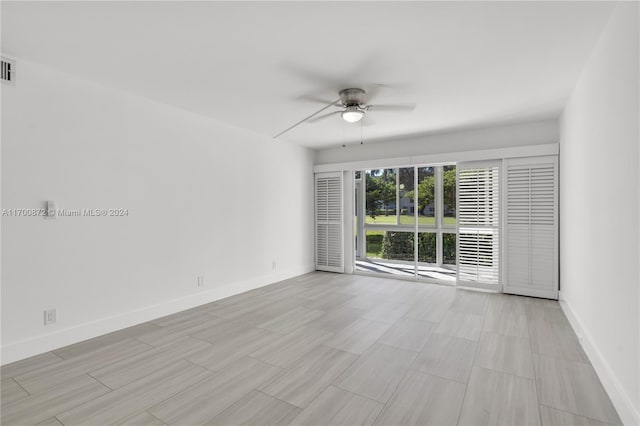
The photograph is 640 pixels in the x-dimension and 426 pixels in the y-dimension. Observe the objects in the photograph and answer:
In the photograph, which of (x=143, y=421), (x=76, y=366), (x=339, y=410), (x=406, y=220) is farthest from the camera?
(x=406, y=220)

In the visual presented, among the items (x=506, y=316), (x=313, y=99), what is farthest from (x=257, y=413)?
(x=506, y=316)

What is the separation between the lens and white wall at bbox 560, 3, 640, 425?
1832 mm

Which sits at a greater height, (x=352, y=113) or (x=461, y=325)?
(x=352, y=113)

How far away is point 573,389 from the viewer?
7.52 feet

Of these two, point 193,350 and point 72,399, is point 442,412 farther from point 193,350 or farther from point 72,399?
point 72,399

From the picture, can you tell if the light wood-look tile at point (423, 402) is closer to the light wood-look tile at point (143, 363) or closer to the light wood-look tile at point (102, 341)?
the light wood-look tile at point (143, 363)

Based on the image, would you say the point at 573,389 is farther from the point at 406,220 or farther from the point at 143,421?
the point at 406,220

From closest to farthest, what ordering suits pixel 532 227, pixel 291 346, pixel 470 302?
1. pixel 291 346
2. pixel 470 302
3. pixel 532 227

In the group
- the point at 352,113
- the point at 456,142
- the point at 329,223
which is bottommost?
the point at 329,223

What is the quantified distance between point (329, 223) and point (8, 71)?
16.3 feet

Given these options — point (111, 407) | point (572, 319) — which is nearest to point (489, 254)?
point (572, 319)

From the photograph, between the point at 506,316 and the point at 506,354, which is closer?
the point at 506,354

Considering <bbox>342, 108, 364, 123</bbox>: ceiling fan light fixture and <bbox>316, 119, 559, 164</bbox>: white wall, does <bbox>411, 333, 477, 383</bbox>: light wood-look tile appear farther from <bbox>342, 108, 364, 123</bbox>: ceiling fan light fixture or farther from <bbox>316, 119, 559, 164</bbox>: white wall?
<bbox>316, 119, 559, 164</bbox>: white wall

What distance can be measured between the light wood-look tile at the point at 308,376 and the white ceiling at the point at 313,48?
8.30 feet
